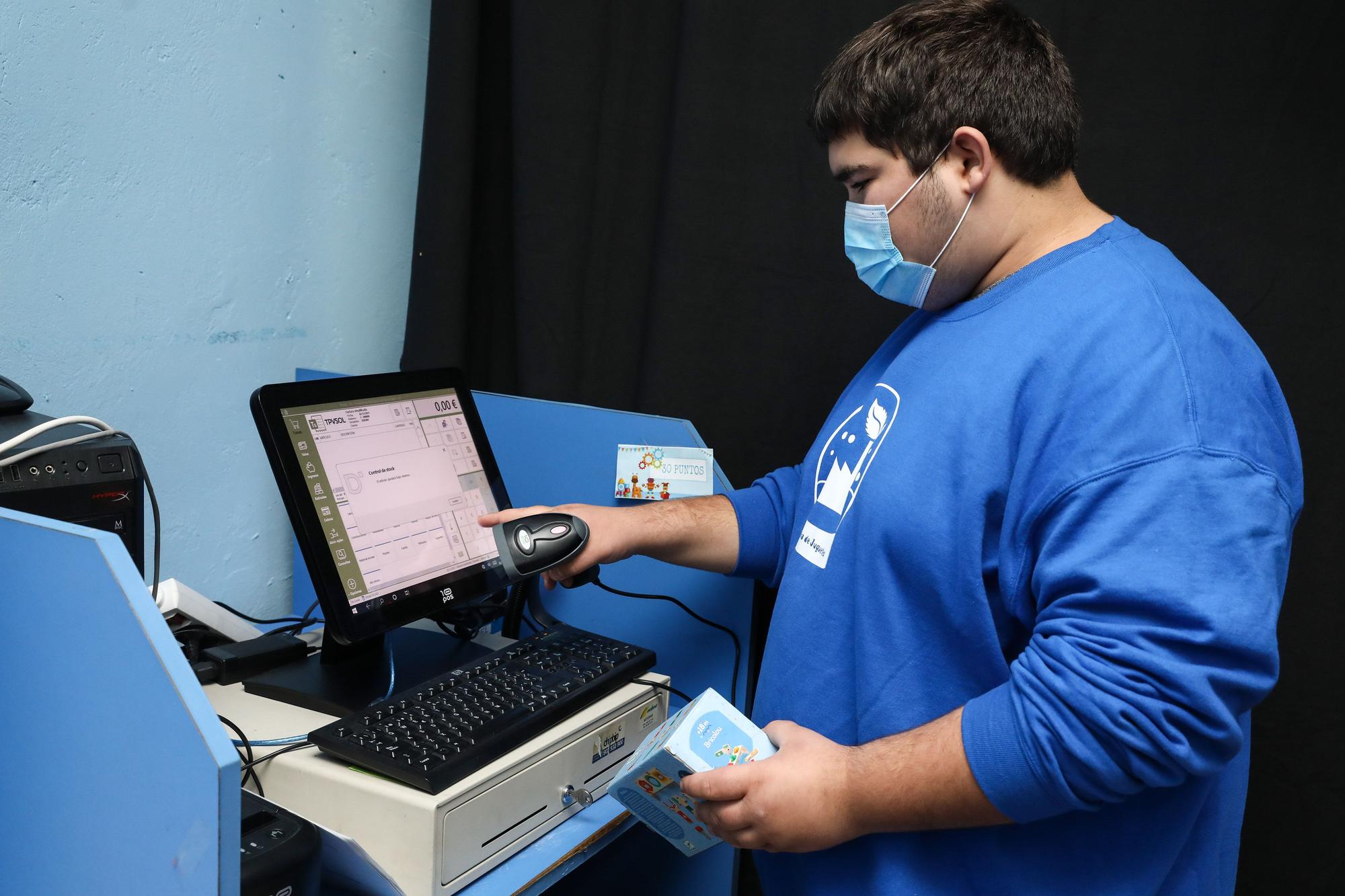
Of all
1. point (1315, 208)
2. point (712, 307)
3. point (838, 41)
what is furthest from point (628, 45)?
point (1315, 208)

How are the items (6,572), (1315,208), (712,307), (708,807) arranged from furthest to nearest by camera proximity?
(712,307) < (1315,208) < (708,807) < (6,572)

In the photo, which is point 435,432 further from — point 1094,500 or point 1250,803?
point 1250,803

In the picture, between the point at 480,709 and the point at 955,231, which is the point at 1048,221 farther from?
the point at 480,709

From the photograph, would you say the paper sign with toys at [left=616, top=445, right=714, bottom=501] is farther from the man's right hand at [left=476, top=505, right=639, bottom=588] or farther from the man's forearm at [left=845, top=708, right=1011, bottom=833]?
the man's forearm at [left=845, top=708, right=1011, bottom=833]

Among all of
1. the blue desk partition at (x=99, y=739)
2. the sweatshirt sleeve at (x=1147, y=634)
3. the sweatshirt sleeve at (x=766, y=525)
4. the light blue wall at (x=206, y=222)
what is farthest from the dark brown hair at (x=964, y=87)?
the light blue wall at (x=206, y=222)

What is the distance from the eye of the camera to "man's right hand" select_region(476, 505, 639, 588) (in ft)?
4.00

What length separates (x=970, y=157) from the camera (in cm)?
96

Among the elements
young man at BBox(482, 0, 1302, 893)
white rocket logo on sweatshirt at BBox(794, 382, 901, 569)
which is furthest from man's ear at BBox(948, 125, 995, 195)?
white rocket logo on sweatshirt at BBox(794, 382, 901, 569)

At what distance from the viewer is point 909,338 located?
1122 mm

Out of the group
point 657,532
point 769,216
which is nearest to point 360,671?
point 657,532

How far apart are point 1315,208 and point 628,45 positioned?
1.15m

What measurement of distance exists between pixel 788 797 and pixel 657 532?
478 millimetres

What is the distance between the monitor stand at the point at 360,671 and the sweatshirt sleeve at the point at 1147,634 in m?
0.69

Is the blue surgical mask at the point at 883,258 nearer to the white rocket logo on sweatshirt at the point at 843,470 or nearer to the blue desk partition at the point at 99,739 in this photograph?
the white rocket logo on sweatshirt at the point at 843,470
